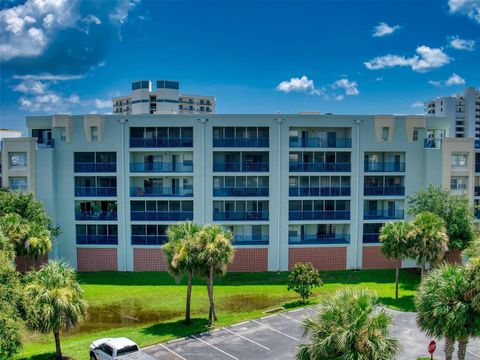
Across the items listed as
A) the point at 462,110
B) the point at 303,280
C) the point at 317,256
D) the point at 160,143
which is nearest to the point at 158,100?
the point at 160,143

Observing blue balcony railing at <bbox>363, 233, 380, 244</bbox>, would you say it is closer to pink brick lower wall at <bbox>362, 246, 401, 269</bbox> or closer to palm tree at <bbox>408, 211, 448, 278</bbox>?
pink brick lower wall at <bbox>362, 246, 401, 269</bbox>

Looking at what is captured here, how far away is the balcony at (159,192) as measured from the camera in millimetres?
49156

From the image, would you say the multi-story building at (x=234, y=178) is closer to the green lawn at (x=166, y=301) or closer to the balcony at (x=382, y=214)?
the balcony at (x=382, y=214)

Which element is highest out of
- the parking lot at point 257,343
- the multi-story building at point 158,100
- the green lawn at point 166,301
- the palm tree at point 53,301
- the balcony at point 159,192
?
the multi-story building at point 158,100

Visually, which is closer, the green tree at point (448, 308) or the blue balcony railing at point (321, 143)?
the green tree at point (448, 308)

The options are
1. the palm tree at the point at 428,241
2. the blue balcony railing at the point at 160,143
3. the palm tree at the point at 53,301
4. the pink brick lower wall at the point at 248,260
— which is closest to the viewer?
the palm tree at the point at 53,301

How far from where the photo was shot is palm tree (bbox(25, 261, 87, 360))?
972 inches

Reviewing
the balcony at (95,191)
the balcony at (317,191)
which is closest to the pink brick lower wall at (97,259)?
the balcony at (95,191)

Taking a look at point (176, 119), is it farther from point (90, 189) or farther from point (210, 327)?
point (210, 327)

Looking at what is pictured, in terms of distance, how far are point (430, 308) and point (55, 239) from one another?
39.1 metres

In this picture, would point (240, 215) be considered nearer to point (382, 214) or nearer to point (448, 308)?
point (382, 214)

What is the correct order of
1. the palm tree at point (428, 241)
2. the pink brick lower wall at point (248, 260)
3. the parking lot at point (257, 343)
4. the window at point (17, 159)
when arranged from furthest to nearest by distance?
the pink brick lower wall at point (248, 260) → the window at point (17, 159) → the palm tree at point (428, 241) → the parking lot at point (257, 343)

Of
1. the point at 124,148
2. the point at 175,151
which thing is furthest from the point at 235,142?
the point at 124,148

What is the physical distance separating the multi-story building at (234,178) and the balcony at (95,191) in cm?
11
